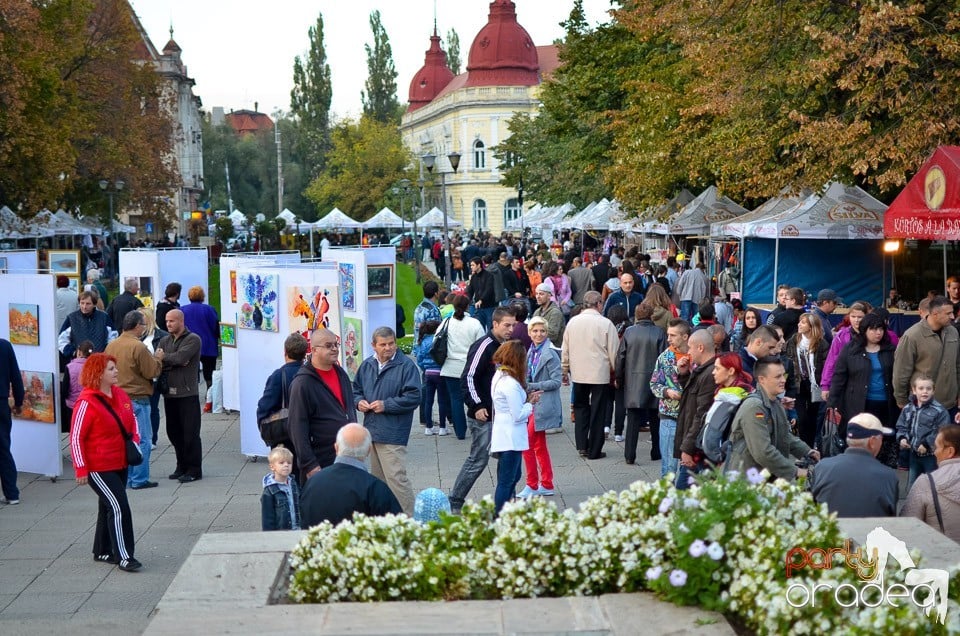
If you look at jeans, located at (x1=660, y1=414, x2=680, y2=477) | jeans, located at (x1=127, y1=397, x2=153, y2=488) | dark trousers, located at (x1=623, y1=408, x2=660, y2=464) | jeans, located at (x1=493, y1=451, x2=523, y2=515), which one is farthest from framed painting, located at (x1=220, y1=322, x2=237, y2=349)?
jeans, located at (x1=660, y1=414, x2=680, y2=477)

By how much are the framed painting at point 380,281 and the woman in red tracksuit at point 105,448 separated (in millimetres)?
8607

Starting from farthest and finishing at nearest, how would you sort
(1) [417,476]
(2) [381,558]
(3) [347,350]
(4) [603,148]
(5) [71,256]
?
(4) [603,148] → (5) [71,256] → (3) [347,350] → (1) [417,476] → (2) [381,558]

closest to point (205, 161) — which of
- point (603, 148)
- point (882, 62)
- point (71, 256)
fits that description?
point (603, 148)

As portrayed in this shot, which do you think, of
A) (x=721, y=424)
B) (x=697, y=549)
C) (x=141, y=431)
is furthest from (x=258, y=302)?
(x=697, y=549)

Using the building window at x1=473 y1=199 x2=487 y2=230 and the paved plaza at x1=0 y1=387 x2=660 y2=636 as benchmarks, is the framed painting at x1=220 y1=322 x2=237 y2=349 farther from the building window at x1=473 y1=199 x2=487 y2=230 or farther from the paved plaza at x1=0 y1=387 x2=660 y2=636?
the building window at x1=473 y1=199 x2=487 y2=230

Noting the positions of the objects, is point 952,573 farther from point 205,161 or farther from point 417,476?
point 205,161

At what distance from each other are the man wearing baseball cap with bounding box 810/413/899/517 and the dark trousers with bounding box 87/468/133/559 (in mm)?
4855

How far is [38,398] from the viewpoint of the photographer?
12172 mm

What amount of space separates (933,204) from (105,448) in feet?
35.6

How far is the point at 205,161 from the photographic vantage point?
10681 centimetres

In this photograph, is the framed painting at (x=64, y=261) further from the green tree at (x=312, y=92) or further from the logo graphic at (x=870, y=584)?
the green tree at (x=312, y=92)

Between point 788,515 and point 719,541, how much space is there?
364 mm

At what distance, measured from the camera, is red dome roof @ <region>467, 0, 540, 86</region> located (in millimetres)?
102812

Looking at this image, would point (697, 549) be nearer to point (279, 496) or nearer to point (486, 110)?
point (279, 496)
